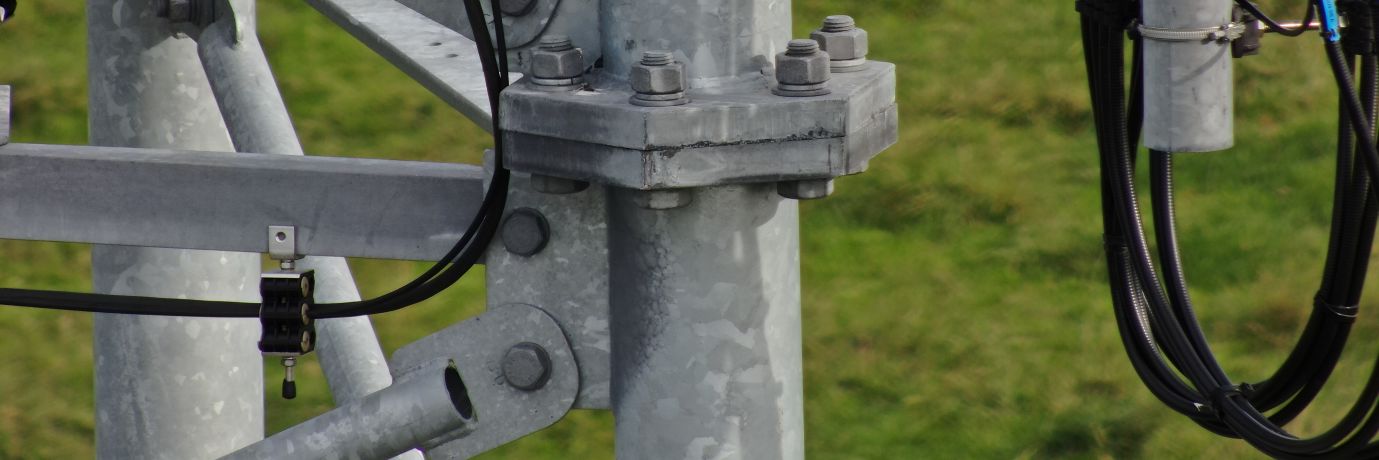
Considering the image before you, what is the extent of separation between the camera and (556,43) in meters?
1.58

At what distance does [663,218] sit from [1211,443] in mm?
2761

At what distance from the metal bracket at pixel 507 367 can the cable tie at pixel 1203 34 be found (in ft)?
2.01

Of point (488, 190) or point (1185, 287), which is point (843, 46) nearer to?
point (488, 190)

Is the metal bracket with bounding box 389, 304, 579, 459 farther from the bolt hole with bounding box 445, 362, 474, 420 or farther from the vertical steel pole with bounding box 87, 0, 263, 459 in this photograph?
the vertical steel pole with bounding box 87, 0, 263, 459

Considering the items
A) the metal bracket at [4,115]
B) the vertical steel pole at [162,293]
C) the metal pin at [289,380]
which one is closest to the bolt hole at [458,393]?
the metal pin at [289,380]

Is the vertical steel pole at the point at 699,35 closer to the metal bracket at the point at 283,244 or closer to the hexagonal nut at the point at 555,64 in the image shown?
the hexagonal nut at the point at 555,64

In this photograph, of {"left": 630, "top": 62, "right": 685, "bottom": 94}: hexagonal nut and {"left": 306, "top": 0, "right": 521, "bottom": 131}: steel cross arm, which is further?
{"left": 306, "top": 0, "right": 521, "bottom": 131}: steel cross arm

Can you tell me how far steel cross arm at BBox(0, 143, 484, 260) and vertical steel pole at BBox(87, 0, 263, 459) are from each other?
100 centimetres

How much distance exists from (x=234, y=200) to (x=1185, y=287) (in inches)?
40.9

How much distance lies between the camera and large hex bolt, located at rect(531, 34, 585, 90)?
156cm

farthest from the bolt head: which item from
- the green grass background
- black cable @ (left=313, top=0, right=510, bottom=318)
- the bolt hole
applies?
the green grass background

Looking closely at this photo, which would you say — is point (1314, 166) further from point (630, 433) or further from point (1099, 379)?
point (630, 433)

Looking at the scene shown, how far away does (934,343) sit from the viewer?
4352 millimetres

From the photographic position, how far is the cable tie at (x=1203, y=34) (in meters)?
1.66
